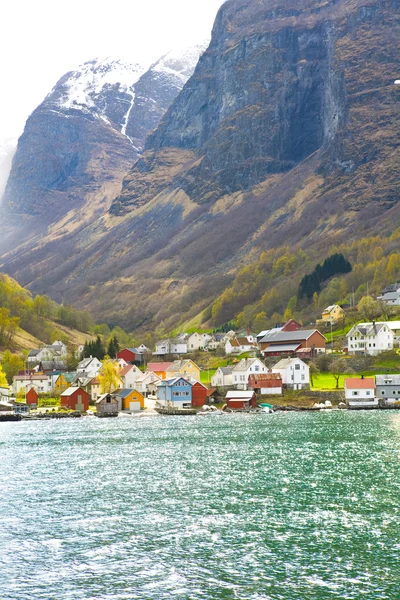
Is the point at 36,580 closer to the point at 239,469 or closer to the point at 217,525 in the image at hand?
the point at 217,525

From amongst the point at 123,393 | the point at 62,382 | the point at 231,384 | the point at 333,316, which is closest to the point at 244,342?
the point at 333,316

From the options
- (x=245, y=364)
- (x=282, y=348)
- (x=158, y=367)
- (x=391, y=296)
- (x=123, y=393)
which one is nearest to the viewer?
(x=123, y=393)

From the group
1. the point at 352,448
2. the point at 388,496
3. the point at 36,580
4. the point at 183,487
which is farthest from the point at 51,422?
the point at 36,580

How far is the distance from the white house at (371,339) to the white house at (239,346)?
3398cm

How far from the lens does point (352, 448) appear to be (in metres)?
73.2

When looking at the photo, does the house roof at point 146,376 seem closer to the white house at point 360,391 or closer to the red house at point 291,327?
the red house at point 291,327

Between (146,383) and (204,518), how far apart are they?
114954mm

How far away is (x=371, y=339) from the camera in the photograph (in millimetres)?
154125

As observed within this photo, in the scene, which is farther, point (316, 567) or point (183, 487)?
point (183, 487)

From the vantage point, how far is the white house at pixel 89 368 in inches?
6437

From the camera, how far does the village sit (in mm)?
126688

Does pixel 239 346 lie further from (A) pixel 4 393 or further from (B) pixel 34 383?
(A) pixel 4 393

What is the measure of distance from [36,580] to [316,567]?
1250cm

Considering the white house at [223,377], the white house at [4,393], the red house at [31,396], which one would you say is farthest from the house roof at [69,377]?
the white house at [223,377]
